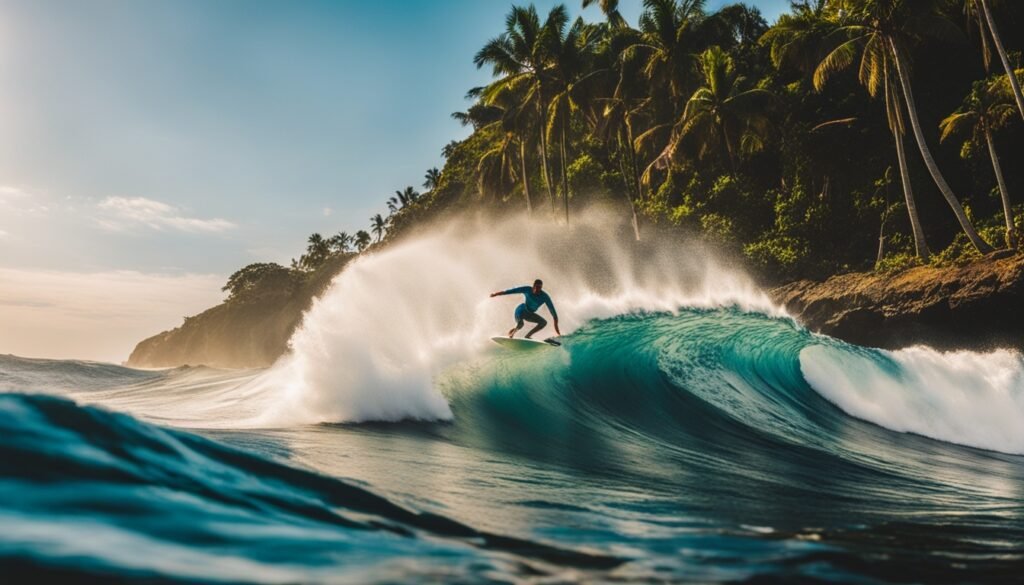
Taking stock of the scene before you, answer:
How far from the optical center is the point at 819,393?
41.3 feet

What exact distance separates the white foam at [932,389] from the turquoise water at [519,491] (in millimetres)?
693

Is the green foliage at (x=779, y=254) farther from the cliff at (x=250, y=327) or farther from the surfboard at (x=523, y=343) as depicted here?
the cliff at (x=250, y=327)

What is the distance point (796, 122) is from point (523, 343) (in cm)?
2121

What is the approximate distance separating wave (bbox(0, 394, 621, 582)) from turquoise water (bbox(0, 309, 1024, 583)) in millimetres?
11

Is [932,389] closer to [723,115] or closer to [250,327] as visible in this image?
[723,115]

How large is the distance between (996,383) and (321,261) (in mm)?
64602

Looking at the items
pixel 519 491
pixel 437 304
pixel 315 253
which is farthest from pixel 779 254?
pixel 315 253

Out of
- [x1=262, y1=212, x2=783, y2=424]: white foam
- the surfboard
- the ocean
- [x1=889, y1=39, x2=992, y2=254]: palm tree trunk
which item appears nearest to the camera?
the ocean

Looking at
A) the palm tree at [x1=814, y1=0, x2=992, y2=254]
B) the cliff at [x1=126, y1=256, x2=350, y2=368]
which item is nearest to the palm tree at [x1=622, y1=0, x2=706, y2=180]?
the palm tree at [x1=814, y1=0, x2=992, y2=254]

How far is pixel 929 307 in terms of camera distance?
55.2ft

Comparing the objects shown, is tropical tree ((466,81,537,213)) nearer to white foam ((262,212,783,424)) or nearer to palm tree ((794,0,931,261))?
white foam ((262,212,783,424))

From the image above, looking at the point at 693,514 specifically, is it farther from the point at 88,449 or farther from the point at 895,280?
the point at 895,280

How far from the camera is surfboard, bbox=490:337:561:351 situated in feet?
38.1

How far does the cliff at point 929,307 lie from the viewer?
1577 cm
